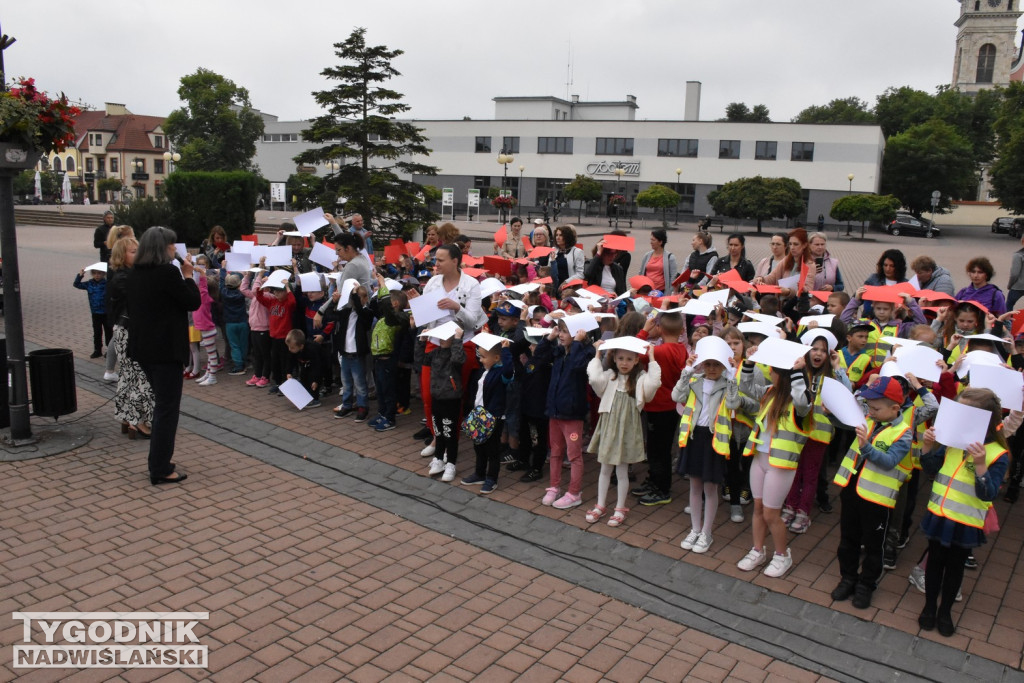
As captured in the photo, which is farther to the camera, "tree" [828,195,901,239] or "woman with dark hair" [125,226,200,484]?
"tree" [828,195,901,239]

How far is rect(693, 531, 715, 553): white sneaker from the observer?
573 centimetres

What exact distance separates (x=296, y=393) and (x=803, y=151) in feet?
188

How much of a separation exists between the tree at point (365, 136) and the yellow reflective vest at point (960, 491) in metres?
17.1

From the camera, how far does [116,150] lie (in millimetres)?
101062

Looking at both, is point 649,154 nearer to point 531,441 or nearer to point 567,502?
point 531,441

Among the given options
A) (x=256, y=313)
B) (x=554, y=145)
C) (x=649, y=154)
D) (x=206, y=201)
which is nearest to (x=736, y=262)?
(x=256, y=313)

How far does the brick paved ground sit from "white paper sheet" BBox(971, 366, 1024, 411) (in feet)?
4.58

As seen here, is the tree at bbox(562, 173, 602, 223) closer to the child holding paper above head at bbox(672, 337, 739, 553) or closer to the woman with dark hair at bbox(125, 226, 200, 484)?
the woman with dark hair at bbox(125, 226, 200, 484)

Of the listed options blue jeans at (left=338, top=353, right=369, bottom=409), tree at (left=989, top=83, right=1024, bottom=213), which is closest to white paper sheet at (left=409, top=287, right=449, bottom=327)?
blue jeans at (left=338, top=353, right=369, bottom=409)

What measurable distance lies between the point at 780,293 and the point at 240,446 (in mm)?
5974

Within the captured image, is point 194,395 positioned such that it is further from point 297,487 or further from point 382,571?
point 382,571

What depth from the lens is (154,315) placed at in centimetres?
670

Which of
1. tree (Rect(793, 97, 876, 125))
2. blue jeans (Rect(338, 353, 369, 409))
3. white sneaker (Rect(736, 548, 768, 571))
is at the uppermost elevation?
tree (Rect(793, 97, 876, 125))

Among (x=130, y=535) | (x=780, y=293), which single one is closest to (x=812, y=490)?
(x=780, y=293)
